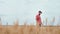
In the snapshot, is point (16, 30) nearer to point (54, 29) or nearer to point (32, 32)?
point (32, 32)

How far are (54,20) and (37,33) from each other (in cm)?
32

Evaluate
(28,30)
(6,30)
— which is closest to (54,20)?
(28,30)

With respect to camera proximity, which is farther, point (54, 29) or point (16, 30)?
point (54, 29)

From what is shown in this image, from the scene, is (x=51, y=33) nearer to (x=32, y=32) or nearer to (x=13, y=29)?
(x=32, y=32)

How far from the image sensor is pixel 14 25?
340 centimetres

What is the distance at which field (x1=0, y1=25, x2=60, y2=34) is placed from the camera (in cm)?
335

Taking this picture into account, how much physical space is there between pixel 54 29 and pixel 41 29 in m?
0.23

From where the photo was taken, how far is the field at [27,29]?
3.35 meters

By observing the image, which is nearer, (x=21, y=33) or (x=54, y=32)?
(x=21, y=33)

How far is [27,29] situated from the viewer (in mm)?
3363

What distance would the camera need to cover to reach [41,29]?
3.58m

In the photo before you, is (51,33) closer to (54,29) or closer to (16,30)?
(54,29)

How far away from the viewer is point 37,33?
3447 millimetres

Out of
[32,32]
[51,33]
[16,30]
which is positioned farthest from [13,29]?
[51,33]
